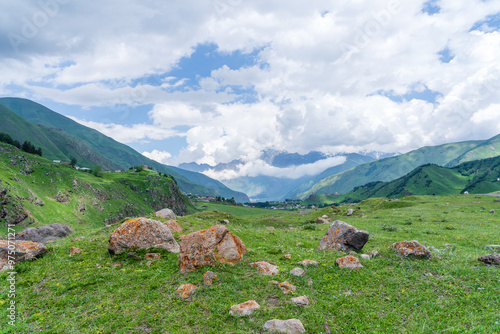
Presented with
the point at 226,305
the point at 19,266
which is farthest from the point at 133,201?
the point at 226,305

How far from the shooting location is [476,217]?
4441cm

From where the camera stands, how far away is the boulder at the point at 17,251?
1750 centimetres


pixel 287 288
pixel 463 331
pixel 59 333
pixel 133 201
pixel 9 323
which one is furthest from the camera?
pixel 133 201

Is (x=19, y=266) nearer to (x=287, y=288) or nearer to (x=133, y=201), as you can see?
(x=287, y=288)

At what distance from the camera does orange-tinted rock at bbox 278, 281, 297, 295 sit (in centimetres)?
1349

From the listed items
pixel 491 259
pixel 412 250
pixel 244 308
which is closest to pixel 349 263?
pixel 412 250

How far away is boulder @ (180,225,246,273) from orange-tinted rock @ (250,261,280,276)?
157 cm

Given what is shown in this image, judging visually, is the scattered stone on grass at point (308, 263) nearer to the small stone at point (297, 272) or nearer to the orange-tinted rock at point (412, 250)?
the small stone at point (297, 272)

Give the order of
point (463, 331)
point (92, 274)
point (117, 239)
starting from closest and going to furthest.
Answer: point (463, 331), point (92, 274), point (117, 239)

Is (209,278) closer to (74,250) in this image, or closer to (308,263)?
(308,263)

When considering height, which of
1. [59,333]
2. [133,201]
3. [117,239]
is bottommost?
[133,201]

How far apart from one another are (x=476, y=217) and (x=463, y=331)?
1954 inches

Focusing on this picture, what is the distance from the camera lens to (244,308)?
1170cm

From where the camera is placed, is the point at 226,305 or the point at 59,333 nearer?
the point at 59,333
